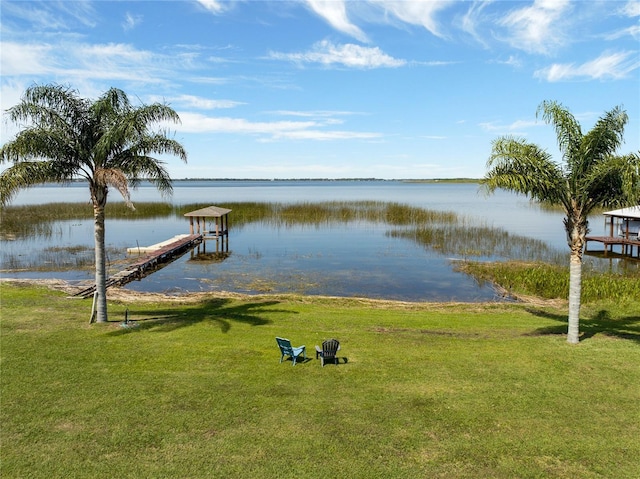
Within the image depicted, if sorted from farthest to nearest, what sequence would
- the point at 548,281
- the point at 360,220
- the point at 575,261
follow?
the point at 360,220 → the point at 548,281 → the point at 575,261

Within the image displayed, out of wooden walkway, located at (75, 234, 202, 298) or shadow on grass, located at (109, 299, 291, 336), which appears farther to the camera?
wooden walkway, located at (75, 234, 202, 298)

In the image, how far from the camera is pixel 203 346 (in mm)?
11992

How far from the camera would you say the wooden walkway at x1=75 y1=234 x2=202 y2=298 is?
80.5ft

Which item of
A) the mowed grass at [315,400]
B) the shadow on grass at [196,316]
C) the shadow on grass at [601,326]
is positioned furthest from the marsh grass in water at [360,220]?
the shadow on grass at [196,316]

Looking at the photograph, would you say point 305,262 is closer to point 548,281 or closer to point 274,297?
point 274,297

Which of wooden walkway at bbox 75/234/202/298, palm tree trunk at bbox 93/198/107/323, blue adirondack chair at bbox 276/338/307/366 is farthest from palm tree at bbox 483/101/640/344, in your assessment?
wooden walkway at bbox 75/234/202/298

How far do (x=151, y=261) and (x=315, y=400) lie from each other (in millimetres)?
23960

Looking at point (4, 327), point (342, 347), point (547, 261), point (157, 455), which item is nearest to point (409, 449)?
point (157, 455)

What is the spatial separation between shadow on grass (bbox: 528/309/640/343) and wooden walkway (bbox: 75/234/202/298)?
1881cm

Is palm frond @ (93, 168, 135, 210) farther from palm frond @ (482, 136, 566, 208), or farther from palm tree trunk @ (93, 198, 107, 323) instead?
palm frond @ (482, 136, 566, 208)

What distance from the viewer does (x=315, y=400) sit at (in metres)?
8.91

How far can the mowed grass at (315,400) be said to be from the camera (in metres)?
6.89

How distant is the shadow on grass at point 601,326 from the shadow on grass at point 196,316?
30.9 feet

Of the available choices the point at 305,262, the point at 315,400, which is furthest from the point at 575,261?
the point at 305,262
